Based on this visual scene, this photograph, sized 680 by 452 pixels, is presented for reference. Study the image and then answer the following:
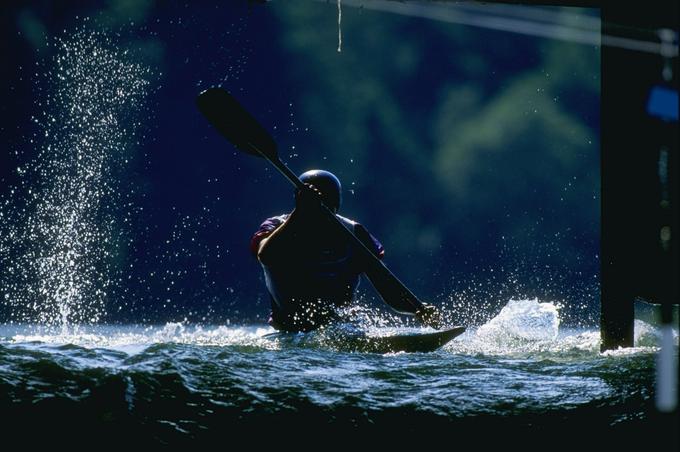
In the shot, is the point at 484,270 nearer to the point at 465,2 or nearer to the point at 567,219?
the point at 567,219

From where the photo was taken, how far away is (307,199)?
15.5 ft

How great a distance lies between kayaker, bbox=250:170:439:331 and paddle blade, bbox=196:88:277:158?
1.31 feet

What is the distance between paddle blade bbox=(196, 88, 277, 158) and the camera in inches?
196

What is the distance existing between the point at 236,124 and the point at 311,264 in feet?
3.73

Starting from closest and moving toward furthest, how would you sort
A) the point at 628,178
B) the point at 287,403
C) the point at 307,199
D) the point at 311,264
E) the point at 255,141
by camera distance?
Result: the point at 287,403 < the point at 628,178 < the point at 307,199 < the point at 311,264 < the point at 255,141

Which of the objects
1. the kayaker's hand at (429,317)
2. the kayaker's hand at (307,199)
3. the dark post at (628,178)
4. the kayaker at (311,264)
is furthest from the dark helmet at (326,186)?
the dark post at (628,178)

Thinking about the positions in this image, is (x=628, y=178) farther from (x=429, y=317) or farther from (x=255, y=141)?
(x=255, y=141)

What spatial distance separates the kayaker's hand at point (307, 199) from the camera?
15.4ft

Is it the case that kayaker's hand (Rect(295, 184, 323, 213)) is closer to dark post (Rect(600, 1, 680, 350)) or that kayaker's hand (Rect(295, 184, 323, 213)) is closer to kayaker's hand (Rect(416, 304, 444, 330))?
kayaker's hand (Rect(416, 304, 444, 330))

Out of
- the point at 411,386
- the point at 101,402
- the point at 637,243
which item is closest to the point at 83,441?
the point at 101,402

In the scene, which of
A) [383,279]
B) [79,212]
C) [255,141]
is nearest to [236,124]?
[255,141]

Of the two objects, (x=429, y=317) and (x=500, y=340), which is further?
(x=500, y=340)

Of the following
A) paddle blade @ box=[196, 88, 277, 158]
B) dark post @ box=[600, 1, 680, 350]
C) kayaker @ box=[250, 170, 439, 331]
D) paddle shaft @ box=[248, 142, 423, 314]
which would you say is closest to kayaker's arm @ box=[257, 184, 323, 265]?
kayaker @ box=[250, 170, 439, 331]

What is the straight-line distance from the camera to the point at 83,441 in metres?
2.51
